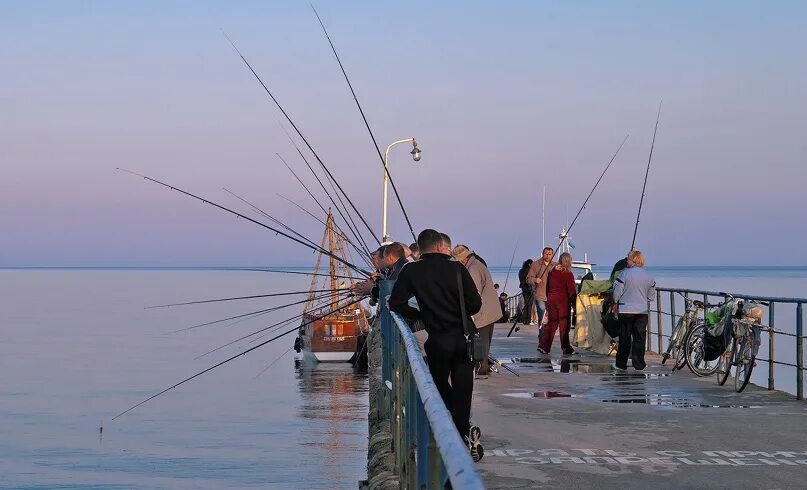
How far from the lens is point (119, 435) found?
46875 millimetres

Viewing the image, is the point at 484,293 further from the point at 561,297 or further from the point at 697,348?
the point at 561,297

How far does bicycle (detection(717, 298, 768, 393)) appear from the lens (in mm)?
13852

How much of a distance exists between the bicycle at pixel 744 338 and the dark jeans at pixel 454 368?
5432 mm

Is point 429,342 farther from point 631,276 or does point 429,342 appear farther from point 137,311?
point 137,311

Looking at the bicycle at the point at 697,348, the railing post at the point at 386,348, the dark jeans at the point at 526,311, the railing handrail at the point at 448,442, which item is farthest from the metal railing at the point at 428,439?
the dark jeans at the point at 526,311

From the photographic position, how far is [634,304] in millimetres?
17125

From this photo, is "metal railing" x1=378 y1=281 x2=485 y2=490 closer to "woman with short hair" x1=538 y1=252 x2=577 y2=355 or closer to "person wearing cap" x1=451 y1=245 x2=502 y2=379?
"person wearing cap" x1=451 y1=245 x2=502 y2=379

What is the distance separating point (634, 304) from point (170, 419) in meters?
37.7

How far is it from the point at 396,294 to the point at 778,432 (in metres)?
3.85

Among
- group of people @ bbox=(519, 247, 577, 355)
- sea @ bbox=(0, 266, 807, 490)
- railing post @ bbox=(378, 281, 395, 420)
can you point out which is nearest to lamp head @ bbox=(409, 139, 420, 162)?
sea @ bbox=(0, 266, 807, 490)

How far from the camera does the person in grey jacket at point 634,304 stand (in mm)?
17062

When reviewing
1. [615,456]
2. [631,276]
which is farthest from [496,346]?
[615,456]

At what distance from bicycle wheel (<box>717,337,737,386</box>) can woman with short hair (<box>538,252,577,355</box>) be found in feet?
16.6

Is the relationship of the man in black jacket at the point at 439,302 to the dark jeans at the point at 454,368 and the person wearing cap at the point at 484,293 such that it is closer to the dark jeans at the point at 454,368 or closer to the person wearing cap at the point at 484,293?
the dark jeans at the point at 454,368
